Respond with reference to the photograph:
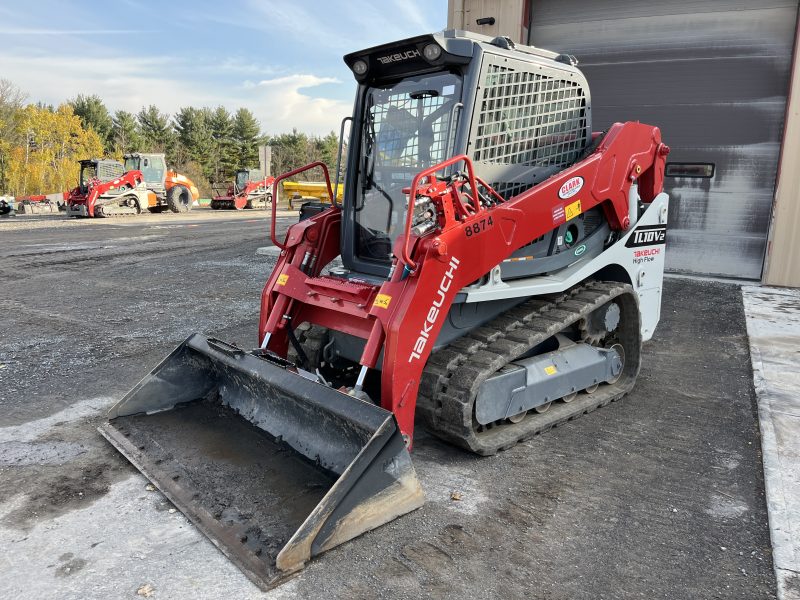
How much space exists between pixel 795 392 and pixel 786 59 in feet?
23.7

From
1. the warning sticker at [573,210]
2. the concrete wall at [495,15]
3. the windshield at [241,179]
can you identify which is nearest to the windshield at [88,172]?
the windshield at [241,179]

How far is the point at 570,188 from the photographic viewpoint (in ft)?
14.2

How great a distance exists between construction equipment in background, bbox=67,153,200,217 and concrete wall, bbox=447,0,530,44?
17058 mm

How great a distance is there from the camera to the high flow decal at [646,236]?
5188 mm

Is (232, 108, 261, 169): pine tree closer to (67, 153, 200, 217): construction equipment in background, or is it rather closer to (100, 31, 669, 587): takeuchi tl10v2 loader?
(67, 153, 200, 217): construction equipment in background

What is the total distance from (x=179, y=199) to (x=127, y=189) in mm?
3051

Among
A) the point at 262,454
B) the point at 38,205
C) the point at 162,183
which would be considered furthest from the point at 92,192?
the point at 262,454

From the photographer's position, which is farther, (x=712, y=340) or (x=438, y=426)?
(x=712, y=340)

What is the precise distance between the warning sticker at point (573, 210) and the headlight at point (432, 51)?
140 cm

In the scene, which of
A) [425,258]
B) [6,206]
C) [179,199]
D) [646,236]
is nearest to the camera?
[425,258]

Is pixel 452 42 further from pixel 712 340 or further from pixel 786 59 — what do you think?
pixel 786 59

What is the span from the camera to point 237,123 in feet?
184

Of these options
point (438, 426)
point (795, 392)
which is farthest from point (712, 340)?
point (438, 426)

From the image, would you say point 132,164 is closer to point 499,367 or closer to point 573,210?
point 573,210
